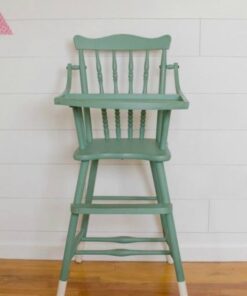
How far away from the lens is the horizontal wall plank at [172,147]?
1.58 m

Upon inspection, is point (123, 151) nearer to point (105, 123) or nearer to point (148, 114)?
point (105, 123)

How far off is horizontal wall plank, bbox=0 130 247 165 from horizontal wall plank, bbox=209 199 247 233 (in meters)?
0.17

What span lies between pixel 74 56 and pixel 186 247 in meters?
0.91

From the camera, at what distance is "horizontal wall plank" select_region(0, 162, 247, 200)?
160 centimetres

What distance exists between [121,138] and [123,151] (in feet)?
0.71

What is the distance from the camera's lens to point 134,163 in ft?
5.28

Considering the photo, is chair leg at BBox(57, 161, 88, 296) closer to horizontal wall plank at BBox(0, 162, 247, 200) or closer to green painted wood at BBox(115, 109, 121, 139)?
green painted wood at BBox(115, 109, 121, 139)

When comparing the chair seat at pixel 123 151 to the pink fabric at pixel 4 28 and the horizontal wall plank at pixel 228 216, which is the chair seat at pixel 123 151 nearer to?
the horizontal wall plank at pixel 228 216

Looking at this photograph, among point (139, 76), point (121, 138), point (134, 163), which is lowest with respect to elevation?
Result: point (134, 163)

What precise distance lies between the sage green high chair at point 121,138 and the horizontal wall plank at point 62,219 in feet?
0.36

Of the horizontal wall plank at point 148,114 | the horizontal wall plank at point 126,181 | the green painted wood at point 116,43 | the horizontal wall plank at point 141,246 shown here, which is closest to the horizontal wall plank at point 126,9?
the green painted wood at point 116,43

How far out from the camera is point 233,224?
1639 millimetres

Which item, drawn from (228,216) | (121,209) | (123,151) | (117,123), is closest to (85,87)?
(117,123)

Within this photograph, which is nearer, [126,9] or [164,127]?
[164,127]
